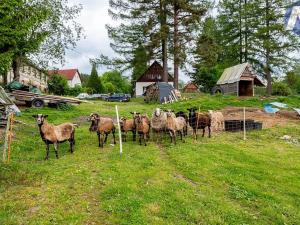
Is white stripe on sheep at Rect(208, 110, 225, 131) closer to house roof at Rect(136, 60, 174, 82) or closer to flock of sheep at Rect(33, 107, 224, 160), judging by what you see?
flock of sheep at Rect(33, 107, 224, 160)

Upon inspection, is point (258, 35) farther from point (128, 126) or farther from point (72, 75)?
point (72, 75)

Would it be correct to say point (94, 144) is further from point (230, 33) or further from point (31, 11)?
point (230, 33)

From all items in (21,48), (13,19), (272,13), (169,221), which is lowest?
(169,221)

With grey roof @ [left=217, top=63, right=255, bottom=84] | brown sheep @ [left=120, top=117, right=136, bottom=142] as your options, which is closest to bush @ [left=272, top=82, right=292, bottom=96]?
grey roof @ [left=217, top=63, right=255, bottom=84]

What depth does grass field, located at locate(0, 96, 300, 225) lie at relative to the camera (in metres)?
8.71

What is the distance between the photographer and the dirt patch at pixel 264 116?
23.5 meters

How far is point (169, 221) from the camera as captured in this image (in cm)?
845

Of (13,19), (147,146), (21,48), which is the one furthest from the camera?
(21,48)

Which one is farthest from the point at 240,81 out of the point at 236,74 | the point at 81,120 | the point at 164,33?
the point at 81,120

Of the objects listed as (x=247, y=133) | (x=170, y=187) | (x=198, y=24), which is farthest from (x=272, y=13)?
(x=170, y=187)

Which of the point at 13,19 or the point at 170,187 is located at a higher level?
the point at 13,19

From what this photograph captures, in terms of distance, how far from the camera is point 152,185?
1046cm

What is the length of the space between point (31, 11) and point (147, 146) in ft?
59.3

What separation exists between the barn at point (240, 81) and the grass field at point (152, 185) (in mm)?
20929
